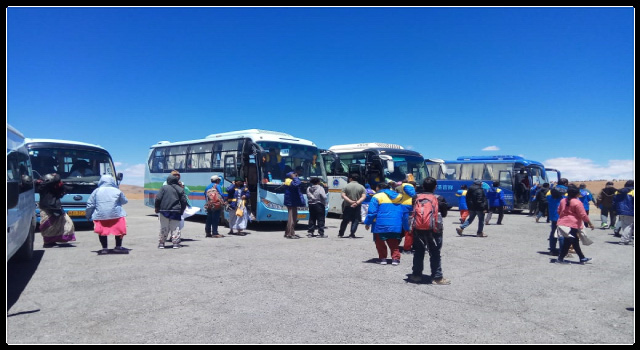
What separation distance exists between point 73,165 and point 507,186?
833 inches

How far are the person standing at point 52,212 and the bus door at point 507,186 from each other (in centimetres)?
2120

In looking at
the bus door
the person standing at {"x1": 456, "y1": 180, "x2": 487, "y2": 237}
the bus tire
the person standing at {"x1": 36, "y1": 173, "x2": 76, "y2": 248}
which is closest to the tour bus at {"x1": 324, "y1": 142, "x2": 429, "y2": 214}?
the person standing at {"x1": 456, "y1": 180, "x2": 487, "y2": 237}

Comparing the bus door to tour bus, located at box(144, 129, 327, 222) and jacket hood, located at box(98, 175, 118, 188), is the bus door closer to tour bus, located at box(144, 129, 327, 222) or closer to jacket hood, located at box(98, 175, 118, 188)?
tour bus, located at box(144, 129, 327, 222)

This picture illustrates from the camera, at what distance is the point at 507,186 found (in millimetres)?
24625

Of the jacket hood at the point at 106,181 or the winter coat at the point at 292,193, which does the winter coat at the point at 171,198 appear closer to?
the jacket hood at the point at 106,181

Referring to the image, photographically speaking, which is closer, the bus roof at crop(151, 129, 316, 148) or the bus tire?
the bus tire

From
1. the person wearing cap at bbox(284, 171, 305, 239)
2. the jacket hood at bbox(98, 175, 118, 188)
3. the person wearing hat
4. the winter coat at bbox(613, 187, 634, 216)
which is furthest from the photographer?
the person wearing hat

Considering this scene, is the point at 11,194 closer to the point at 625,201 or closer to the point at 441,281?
the point at 441,281

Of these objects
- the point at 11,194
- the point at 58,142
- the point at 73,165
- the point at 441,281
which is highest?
the point at 58,142

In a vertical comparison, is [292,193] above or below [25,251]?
above

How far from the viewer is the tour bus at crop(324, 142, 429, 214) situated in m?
19.4

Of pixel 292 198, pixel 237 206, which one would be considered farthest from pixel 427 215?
pixel 237 206

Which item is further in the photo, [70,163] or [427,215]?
[70,163]

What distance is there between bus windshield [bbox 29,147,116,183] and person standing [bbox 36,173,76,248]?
360 centimetres
